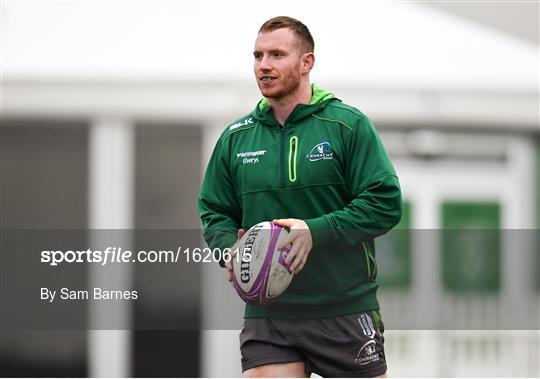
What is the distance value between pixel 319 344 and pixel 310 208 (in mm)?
537

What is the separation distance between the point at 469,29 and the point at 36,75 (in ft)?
13.0

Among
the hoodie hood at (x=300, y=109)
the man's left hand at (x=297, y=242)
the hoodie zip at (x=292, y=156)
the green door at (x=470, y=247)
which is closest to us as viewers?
the man's left hand at (x=297, y=242)

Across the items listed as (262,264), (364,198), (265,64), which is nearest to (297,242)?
(262,264)

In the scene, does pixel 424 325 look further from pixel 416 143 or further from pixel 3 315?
pixel 3 315

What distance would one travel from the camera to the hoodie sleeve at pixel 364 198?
4.39 meters

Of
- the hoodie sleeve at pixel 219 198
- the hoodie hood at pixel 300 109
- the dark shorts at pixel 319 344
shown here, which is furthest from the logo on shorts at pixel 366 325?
the hoodie hood at pixel 300 109

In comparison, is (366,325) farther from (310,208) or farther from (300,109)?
(300,109)

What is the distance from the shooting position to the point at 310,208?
4.50 m

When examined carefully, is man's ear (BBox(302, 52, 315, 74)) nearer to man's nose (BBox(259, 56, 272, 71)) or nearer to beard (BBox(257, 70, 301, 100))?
beard (BBox(257, 70, 301, 100))

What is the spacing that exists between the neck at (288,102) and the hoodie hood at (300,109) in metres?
0.02

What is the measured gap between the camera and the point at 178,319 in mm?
10688

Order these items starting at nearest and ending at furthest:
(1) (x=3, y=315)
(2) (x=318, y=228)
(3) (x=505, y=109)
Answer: (2) (x=318, y=228) < (1) (x=3, y=315) < (3) (x=505, y=109)

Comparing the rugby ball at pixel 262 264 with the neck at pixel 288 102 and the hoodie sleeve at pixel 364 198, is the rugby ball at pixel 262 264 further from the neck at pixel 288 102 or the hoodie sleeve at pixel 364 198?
the neck at pixel 288 102

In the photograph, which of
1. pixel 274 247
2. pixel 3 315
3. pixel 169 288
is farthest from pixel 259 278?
pixel 169 288
